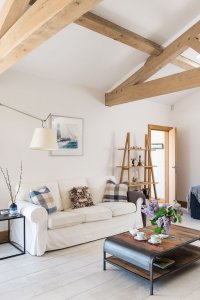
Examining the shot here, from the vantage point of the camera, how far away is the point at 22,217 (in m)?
3.54

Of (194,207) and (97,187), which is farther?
(194,207)

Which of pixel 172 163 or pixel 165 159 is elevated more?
pixel 165 159

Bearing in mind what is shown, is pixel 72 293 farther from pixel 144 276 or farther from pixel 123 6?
pixel 123 6

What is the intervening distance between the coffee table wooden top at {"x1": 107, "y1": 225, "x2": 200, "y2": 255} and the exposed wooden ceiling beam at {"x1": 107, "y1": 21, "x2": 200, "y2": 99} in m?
2.85

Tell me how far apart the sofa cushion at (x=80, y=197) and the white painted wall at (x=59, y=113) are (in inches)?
20.0

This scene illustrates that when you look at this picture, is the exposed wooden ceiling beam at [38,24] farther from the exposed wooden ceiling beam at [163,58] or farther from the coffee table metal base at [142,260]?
the exposed wooden ceiling beam at [163,58]

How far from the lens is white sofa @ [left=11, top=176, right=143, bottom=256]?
3.44 meters

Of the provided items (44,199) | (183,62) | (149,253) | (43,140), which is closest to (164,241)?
(149,253)

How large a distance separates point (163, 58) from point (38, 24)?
10.0 feet

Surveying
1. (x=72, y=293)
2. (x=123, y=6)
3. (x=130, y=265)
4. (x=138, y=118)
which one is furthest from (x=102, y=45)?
(x=72, y=293)

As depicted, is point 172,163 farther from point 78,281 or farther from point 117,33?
point 78,281

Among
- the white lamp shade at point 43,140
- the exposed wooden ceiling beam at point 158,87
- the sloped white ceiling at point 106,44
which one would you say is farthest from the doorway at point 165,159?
the white lamp shade at point 43,140

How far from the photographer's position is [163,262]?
2805mm

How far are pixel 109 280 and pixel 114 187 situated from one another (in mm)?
2122
